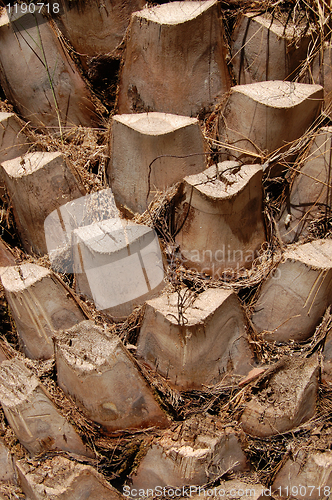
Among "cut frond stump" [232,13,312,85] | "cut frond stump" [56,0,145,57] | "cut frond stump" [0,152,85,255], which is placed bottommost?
"cut frond stump" [0,152,85,255]

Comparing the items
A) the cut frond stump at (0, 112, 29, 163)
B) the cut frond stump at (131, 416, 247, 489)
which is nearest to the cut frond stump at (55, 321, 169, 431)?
the cut frond stump at (131, 416, 247, 489)

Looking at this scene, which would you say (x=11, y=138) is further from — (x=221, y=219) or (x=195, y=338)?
(x=195, y=338)

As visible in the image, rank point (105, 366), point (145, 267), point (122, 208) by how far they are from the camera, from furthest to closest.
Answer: point (122, 208) → point (145, 267) → point (105, 366)

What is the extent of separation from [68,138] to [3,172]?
0.86ft

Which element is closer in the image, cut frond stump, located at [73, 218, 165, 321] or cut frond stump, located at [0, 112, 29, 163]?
cut frond stump, located at [73, 218, 165, 321]

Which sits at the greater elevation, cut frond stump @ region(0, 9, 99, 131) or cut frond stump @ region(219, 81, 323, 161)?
cut frond stump @ region(0, 9, 99, 131)

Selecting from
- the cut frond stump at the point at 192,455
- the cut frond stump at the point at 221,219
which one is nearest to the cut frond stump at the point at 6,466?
the cut frond stump at the point at 192,455

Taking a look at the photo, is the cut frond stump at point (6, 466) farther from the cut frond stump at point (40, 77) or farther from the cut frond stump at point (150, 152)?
the cut frond stump at point (40, 77)

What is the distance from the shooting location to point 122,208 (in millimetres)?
1504

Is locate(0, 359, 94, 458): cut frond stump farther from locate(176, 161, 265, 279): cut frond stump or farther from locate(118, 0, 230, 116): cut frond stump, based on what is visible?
locate(118, 0, 230, 116): cut frond stump

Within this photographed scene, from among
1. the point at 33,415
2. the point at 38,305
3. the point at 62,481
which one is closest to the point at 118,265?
the point at 38,305

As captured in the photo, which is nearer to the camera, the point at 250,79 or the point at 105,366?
the point at 105,366

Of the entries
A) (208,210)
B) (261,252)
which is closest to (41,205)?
(208,210)

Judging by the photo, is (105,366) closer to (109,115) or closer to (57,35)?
(109,115)
